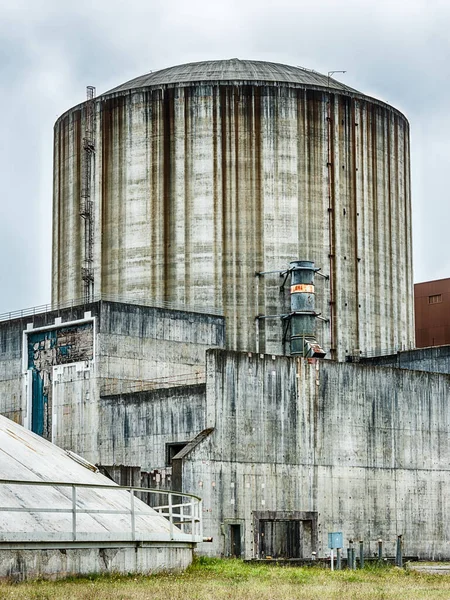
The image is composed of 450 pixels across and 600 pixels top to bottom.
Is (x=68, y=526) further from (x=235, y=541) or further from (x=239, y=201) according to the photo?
(x=239, y=201)

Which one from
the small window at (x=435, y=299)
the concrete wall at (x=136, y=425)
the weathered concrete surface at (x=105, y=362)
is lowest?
the concrete wall at (x=136, y=425)

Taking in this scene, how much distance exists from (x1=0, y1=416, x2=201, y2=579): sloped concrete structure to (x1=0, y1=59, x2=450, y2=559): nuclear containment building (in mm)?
17522

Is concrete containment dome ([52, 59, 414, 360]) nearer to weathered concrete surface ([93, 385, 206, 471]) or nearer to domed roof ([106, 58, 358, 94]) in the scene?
domed roof ([106, 58, 358, 94])

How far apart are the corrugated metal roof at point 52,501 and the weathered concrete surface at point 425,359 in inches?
1266

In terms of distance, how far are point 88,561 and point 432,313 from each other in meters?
61.6

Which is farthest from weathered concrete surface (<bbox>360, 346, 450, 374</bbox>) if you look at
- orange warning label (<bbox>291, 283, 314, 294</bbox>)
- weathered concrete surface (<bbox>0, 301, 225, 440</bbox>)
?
weathered concrete surface (<bbox>0, 301, 225, 440</bbox>)

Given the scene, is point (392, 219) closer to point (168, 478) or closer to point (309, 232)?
point (309, 232)

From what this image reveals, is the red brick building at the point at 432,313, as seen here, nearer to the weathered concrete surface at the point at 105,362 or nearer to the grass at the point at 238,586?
the weathered concrete surface at the point at 105,362

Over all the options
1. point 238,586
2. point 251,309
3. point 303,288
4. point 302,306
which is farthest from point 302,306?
point 238,586

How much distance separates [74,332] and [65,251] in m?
11.2

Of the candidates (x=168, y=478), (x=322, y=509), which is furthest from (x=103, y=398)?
(x=322, y=509)

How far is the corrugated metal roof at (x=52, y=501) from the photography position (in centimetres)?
2744

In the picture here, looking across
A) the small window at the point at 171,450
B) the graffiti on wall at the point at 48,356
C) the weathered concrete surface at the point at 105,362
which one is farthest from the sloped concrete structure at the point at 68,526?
the graffiti on wall at the point at 48,356

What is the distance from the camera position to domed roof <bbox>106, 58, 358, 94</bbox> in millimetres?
66562
